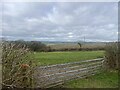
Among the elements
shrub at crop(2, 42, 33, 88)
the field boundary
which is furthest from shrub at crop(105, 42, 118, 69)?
shrub at crop(2, 42, 33, 88)

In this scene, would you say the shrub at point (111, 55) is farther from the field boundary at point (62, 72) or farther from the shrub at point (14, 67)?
the shrub at point (14, 67)

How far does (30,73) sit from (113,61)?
7.69m

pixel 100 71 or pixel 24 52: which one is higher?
pixel 24 52

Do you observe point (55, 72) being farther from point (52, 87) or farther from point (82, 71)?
point (82, 71)

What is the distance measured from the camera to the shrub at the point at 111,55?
13.0 metres

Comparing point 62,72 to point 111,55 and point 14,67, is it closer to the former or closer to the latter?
point 14,67

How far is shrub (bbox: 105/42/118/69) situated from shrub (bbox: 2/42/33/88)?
7661 millimetres

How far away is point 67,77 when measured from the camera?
9523mm

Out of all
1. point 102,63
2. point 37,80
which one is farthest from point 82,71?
point 37,80

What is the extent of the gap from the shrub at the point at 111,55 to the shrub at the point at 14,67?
766 centimetres

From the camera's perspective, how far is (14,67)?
6035 mm

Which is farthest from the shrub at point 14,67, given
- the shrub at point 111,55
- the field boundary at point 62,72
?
the shrub at point 111,55

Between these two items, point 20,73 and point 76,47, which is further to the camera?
point 76,47

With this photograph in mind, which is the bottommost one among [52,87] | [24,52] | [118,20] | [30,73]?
[52,87]
